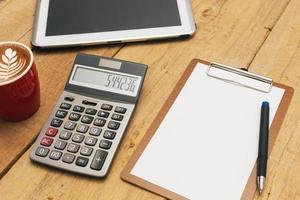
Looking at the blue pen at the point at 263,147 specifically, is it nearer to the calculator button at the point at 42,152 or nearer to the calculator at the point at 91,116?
the calculator at the point at 91,116

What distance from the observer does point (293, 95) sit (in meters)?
0.70

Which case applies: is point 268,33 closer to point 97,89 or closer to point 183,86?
point 183,86

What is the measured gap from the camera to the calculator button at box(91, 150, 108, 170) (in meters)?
0.60

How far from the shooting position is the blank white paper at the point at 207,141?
0.60 m

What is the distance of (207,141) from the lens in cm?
64

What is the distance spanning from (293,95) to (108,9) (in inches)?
14.7

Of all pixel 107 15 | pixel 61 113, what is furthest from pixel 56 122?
pixel 107 15

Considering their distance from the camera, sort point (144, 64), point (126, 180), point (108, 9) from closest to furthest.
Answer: point (126, 180) < point (144, 64) < point (108, 9)

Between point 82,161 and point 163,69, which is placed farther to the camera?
point 163,69

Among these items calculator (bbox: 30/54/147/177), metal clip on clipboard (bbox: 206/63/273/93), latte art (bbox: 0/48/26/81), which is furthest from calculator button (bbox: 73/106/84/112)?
metal clip on clipboard (bbox: 206/63/273/93)

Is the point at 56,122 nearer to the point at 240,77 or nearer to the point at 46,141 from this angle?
the point at 46,141

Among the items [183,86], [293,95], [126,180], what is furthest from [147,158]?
[293,95]

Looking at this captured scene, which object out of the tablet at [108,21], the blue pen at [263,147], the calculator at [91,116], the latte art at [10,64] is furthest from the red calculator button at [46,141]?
the blue pen at [263,147]

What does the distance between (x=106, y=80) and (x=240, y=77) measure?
0.75 feet
